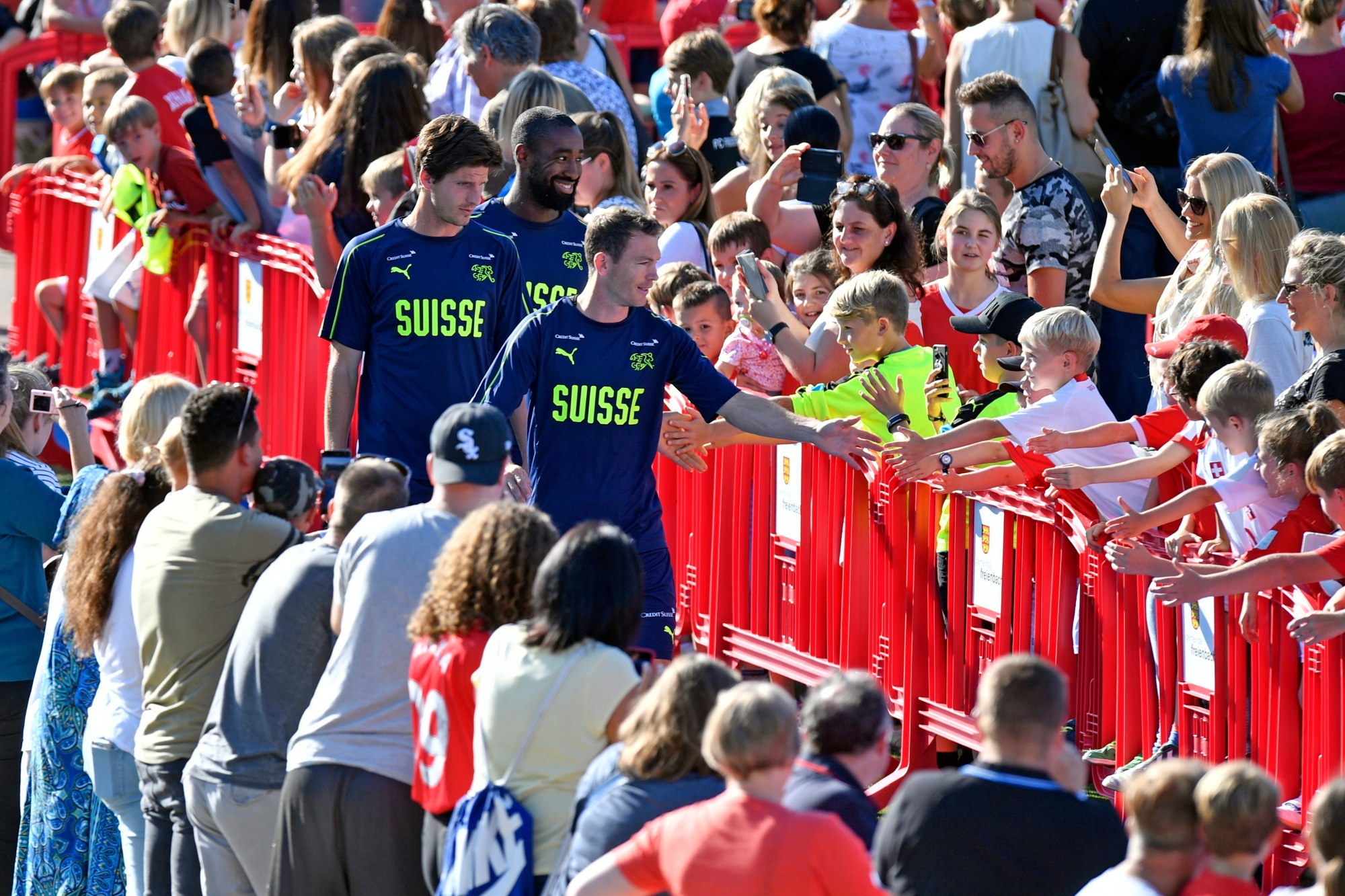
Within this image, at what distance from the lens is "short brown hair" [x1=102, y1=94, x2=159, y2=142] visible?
11.2 m

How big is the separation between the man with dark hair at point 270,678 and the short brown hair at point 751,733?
1.73 metres

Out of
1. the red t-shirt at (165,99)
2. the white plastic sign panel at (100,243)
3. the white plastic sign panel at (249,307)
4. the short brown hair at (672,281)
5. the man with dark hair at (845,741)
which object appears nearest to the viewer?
the man with dark hair at (845,741)

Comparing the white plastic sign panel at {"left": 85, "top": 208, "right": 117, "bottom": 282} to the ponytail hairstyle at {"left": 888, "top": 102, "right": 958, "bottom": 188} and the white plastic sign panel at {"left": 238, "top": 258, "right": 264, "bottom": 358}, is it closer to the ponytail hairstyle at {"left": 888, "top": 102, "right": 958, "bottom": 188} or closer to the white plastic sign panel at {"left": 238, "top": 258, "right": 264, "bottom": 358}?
the white plastic sign panel at {"left": 238, "top": 258, "right": 264, "bottom": 358}

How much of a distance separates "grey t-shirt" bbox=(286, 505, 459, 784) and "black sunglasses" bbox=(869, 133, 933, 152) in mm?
4466

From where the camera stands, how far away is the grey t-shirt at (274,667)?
209 inches

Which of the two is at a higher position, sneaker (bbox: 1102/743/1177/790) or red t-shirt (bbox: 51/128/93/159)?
red t-shirt (bbox: 51/128/93/159)

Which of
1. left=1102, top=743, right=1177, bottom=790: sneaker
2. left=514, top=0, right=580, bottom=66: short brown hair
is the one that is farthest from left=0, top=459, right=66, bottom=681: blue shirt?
left=514, top=0, right=580, bottom=66: short brown hair

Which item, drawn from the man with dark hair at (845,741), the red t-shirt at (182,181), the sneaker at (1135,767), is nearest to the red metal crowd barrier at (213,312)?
the red t-shirt at (182,181)

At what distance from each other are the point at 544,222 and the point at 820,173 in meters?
2.12

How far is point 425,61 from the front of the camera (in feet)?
40.2

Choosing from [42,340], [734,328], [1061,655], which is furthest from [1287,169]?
[42,340]

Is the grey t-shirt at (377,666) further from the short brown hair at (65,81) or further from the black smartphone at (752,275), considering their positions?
the short brown hair at (65,81)

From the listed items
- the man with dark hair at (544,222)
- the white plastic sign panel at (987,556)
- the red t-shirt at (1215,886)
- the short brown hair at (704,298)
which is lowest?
the red t-shirt at (1215,886)

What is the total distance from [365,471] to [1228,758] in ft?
8.82
